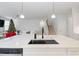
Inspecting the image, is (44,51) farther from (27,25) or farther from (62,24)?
(62,24)

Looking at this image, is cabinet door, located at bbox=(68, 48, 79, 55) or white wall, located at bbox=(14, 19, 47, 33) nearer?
cabinet door, located at bbox=(68, 48, 79, 55)

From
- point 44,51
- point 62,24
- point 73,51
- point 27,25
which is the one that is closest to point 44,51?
point 44,51

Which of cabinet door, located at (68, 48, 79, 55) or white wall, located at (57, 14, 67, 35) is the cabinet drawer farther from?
white wall, located at (57, 14, 67, 35)

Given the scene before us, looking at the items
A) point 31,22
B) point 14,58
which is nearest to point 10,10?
point 31,22

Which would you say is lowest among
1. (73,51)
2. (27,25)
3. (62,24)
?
(73,51)

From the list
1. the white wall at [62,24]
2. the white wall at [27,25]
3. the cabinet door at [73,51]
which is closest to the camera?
the cabinet door at [73,51]

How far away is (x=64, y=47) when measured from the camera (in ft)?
5.19

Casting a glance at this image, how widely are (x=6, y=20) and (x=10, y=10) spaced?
84 centimetres

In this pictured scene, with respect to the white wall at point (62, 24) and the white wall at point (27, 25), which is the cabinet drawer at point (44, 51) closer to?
the white wall at point (27, 25)

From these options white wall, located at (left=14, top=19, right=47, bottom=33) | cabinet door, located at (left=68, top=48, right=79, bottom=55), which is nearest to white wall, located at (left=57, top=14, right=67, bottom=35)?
white wall, located at (left=14, top=19, right=47, bottom=33)

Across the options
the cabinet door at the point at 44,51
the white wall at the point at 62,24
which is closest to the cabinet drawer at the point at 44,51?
the cabinet door at the point at 44,51

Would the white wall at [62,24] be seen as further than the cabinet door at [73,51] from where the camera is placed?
Yes

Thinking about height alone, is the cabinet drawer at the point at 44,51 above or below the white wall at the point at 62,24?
below

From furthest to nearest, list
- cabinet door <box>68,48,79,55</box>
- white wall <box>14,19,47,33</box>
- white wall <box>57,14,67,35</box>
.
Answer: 1. white wall <box>57,14,67,35</box>
2. white wall <box>14,19,47,33</box>
3. cabinet door <box>68,48,79,55</box>
